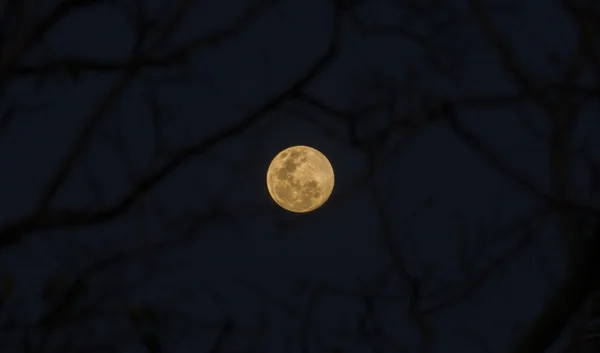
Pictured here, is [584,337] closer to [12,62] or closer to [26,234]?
[26,234]

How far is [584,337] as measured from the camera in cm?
427

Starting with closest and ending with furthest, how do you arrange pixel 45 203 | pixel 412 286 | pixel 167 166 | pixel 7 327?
pixel 7 327
pixel 45 203
pixel 167 166
pixel 412 286

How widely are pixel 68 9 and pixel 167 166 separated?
40.1 inches

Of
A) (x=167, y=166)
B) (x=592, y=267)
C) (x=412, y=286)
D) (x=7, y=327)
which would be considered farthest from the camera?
(x=412, y=286)

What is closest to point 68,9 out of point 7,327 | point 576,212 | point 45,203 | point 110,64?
point 110,64

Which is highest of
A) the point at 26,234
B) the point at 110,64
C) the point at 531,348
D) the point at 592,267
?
the point at 110,64

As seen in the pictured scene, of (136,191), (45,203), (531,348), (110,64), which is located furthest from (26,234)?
(531,348)

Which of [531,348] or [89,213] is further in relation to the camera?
[89,213]

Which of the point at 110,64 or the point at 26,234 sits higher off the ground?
the point at 110,64

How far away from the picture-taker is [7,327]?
4.67 meters

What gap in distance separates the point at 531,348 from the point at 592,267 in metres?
0.44

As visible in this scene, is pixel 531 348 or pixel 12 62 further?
pixel 12 62

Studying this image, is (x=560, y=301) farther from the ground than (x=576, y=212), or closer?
closer

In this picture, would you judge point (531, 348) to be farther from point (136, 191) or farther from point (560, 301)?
point (136, 191)
